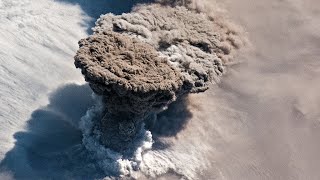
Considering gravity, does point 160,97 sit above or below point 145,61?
below

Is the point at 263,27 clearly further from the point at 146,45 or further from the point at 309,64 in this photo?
the point at 146,45

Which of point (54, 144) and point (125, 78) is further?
point (54, 144)

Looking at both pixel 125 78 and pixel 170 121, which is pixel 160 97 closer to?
pixel 125 78

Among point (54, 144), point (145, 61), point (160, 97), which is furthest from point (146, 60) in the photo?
point (54, 144)

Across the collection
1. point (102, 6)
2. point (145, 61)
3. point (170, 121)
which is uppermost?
point (102, 6)

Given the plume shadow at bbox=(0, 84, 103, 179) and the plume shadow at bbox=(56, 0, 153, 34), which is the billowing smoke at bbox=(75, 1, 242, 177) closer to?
the plume shadow at bbox=(0, 84, 103, 179)

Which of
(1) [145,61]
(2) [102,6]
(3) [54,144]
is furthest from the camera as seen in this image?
(2) [102,6]
